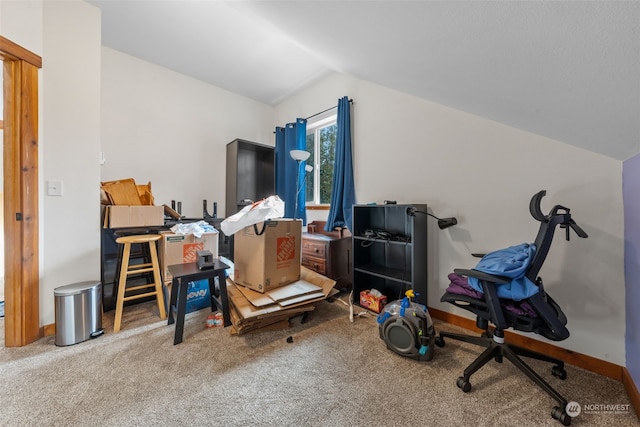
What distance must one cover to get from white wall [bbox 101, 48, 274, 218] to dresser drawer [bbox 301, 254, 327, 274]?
1.65m

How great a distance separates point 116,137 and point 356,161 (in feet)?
9.10

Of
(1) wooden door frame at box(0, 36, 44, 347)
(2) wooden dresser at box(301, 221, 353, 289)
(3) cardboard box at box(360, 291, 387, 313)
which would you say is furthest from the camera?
(2) wooden dresser at box(301, 221, 353, 289)

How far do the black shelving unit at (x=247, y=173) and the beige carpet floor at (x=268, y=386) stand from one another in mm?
2028

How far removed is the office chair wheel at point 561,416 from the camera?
1.05m

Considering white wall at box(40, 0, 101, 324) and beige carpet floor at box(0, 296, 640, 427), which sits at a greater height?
white wall at box(40, 0, 101, 324)

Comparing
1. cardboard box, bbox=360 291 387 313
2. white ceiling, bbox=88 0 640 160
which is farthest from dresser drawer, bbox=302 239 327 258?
white ceiling, bbox=88 0 640 160

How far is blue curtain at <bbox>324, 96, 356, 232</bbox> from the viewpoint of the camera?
2756mm

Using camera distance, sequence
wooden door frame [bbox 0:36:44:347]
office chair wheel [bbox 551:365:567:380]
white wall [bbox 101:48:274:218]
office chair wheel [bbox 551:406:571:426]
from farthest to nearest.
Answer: white wall [bbox 101:48:274:218], wooden door frame [bbox 0:36:44:347], office chair wheel [bbox 551:365:567:380], office chair wheel [bbox 551:406:571:426]

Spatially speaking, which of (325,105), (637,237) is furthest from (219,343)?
(325,105)

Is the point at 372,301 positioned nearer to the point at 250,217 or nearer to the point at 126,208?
the point at 250,217

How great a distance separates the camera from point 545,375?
1.38 meters

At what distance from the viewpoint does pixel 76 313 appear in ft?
5.47

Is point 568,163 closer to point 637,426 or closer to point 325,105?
point 637,426

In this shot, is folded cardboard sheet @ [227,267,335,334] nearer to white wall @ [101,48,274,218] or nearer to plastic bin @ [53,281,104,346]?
plastic bin @ [53,281,104,346]
